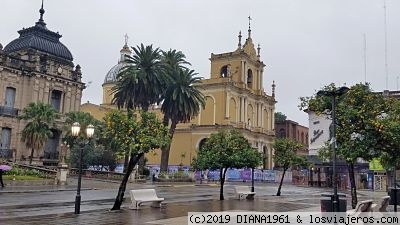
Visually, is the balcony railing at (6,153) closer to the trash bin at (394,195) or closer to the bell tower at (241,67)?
the bell tower at (241,67)

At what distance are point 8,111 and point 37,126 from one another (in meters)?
9.10

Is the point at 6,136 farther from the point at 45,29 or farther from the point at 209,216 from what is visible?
the point at 209,216

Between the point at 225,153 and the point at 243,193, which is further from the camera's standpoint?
the point at 243,193

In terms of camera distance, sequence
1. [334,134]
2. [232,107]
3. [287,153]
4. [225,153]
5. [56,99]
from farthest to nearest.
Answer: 1. [232,107]
2. [56,99]
3. [287,153]
4. [225,153]
5. [334,134]

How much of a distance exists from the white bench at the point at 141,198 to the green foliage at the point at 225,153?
590cm

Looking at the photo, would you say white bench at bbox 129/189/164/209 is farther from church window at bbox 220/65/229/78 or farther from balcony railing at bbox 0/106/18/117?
church window at bbox 220/65/229/78

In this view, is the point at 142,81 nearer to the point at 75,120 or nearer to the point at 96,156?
the point at 75,120

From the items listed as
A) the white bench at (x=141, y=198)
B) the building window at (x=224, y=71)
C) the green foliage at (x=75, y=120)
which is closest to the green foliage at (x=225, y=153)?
the white bench at (x=141, y=198)

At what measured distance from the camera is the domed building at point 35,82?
51938 millimetres

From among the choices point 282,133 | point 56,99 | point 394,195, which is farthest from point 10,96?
point 282,133

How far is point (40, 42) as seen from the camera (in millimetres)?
57344

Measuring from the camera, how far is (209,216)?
51.6 feet

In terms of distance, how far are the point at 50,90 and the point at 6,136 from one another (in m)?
7.98

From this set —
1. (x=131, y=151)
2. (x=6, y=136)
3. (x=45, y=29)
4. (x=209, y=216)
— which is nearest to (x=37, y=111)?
(x=6, y=136)
